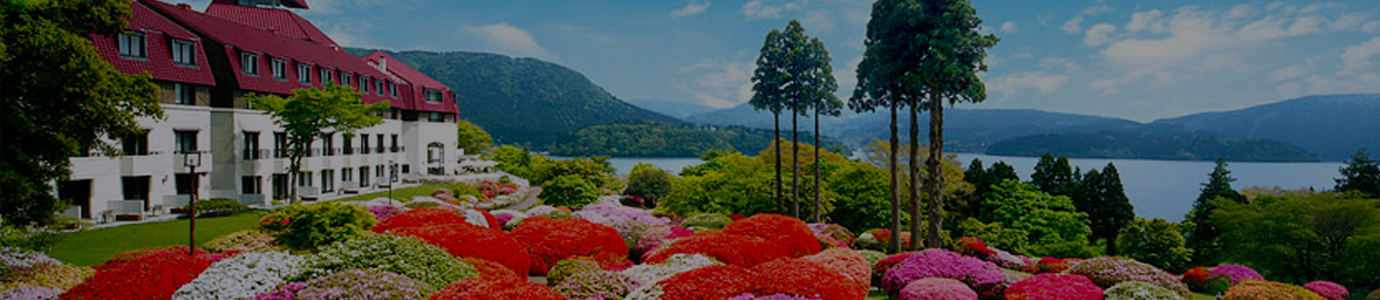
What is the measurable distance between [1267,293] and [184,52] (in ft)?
120

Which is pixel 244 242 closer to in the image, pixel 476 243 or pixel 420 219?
pixel 420 219

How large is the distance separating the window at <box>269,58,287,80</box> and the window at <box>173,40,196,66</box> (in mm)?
5730

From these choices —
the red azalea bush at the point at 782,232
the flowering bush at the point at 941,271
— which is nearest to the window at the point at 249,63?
the red azalea bush at the point at 782,232

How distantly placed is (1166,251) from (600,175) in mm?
35439

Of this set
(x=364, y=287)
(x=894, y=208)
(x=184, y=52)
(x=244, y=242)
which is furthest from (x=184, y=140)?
(x=894, y=208)

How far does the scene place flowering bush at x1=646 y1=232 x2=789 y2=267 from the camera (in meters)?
14.4

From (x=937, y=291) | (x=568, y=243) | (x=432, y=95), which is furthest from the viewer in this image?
(x=432, y=95)

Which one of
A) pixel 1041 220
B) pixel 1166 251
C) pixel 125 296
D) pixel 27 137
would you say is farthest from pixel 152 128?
pixel 1166 251

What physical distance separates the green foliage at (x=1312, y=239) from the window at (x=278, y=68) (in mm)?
47569

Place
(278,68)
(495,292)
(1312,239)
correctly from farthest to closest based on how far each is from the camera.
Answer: (278,68) < (1312,239) < (495,292)

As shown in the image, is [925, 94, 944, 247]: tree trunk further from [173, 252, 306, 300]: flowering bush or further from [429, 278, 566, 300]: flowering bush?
[173, 252, 306, 300]: flowering bush

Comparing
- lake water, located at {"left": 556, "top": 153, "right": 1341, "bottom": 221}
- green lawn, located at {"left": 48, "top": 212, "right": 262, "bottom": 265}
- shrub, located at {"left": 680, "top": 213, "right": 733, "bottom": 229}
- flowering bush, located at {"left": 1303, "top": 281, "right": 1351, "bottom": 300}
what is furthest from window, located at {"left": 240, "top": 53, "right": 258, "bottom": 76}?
lake water, located at {"left": 556, "top": 153, "right": 1341, "bottom": 221}

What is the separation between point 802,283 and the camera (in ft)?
31.2

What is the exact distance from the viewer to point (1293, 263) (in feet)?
98.3
